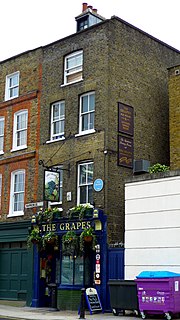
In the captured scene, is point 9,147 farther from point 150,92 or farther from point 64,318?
point 64,318

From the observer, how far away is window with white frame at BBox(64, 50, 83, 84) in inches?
953

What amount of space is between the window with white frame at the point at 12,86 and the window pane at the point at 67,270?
946 centimetres

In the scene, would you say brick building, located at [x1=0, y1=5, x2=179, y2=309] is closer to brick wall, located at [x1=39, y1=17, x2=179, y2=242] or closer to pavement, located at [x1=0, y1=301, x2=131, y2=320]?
brick wall, located at [x1=39, y1=17, x2=179, y2=242]

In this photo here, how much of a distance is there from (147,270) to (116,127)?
6.40 metres

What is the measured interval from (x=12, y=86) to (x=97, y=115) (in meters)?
7.20

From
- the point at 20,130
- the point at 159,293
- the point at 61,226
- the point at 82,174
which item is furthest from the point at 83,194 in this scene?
the point at 159,293

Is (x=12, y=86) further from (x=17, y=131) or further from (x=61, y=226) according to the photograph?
(x=61, y=226)

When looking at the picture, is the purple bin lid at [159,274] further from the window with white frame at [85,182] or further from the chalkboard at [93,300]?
the window with white frame at [85,182]

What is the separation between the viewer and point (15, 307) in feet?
75.2

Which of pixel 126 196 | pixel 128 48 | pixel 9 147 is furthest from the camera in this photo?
pixel 9 147

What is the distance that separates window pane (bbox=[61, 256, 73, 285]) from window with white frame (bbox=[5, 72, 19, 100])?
9457 millimetres

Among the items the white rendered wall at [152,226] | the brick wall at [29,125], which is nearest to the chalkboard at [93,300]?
the white rendered wall at [152,226]

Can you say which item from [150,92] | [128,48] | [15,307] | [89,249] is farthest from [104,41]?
[15,307]

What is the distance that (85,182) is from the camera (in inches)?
891
